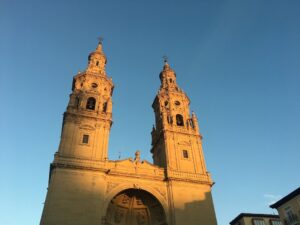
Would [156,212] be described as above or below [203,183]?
below

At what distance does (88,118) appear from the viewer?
3141 centimetres

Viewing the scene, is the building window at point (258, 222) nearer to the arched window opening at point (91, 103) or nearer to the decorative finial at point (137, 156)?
the decorative finial at point (137, 156)

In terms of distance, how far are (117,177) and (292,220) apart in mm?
18770

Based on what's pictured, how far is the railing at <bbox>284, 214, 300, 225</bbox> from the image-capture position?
94.4ft

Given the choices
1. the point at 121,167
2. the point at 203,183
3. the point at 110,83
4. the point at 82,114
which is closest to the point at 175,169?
the point at 203,183

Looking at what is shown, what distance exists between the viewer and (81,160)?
27.5 m

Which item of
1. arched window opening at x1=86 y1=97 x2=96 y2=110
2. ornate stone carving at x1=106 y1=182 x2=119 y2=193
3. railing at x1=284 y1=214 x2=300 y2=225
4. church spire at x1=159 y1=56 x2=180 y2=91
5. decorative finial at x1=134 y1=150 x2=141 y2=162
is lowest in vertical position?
railing at x1=284 y1=214 x2=300 y2=225

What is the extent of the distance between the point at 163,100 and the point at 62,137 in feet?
49.8

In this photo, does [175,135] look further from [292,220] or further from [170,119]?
[292,220]

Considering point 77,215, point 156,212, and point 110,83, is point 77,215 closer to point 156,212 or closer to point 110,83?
point 156,212

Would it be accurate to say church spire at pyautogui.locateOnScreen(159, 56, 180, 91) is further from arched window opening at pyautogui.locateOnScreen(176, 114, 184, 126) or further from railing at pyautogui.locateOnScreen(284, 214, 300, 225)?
railing at pyautogui.locateOnScreen(284, 214, 300, 225)

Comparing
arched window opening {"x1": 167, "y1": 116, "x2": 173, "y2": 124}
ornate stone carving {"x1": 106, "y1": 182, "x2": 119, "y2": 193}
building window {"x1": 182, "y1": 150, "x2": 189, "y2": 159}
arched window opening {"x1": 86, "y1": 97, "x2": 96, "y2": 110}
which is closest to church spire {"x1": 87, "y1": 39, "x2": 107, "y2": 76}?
arched window opening {"x1": 86, "y1": 97, "x2": 96, "y2": 110}

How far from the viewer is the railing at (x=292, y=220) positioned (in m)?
28.8

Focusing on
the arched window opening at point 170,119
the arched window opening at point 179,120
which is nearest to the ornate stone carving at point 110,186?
the arched window opening at point 170,119
